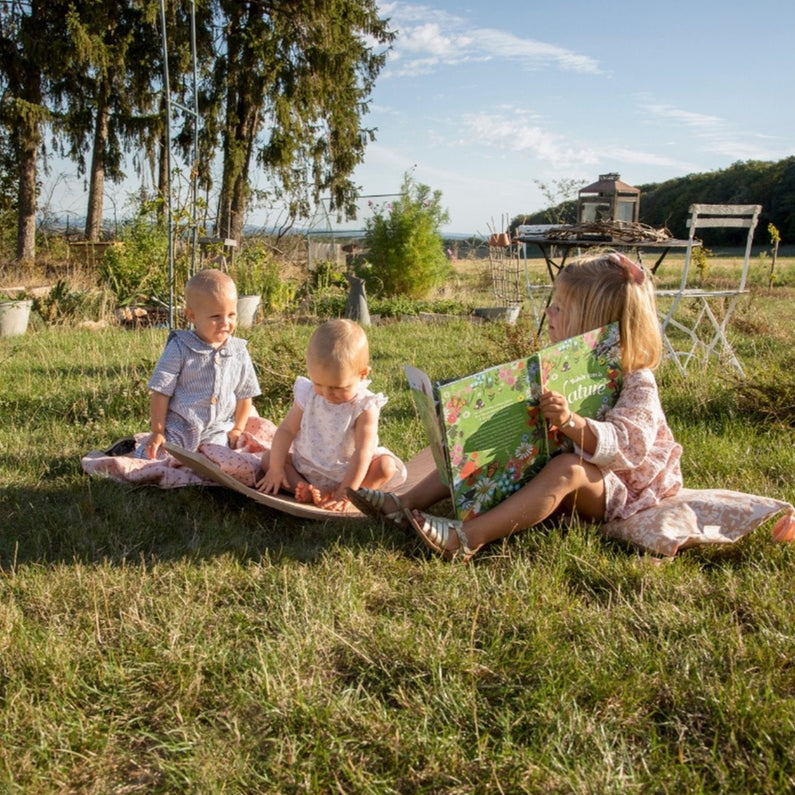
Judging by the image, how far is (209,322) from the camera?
359cm

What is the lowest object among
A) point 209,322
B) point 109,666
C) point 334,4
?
point 109,666

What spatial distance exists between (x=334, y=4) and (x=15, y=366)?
13744mm

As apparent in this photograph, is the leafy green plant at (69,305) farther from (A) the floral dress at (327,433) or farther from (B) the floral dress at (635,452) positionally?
(B) the floral dress at (635,452)

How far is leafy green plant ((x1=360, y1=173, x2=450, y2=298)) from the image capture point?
42.0ft

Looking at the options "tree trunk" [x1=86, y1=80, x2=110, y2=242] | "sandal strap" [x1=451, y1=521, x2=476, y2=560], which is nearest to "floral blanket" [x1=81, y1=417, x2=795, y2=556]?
"sandal strap" [x1=451, y1=521, x2=476, y2=560]

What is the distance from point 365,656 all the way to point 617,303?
1553 mm

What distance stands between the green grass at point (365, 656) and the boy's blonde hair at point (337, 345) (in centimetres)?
61

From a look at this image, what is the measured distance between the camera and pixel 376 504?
270cm

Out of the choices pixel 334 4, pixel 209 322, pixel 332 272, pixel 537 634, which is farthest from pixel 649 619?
pixel 334 4

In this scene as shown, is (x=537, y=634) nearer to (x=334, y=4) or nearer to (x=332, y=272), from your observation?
(x=332, y=272)

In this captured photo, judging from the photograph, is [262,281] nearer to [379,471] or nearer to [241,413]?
[241,413]

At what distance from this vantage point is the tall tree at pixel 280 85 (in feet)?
52.8

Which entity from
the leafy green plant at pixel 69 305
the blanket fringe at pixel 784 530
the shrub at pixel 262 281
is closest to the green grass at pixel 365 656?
the blanket fringe at pixel 784 530

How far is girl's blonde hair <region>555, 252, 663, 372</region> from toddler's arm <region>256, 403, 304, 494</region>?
1.16 meters
